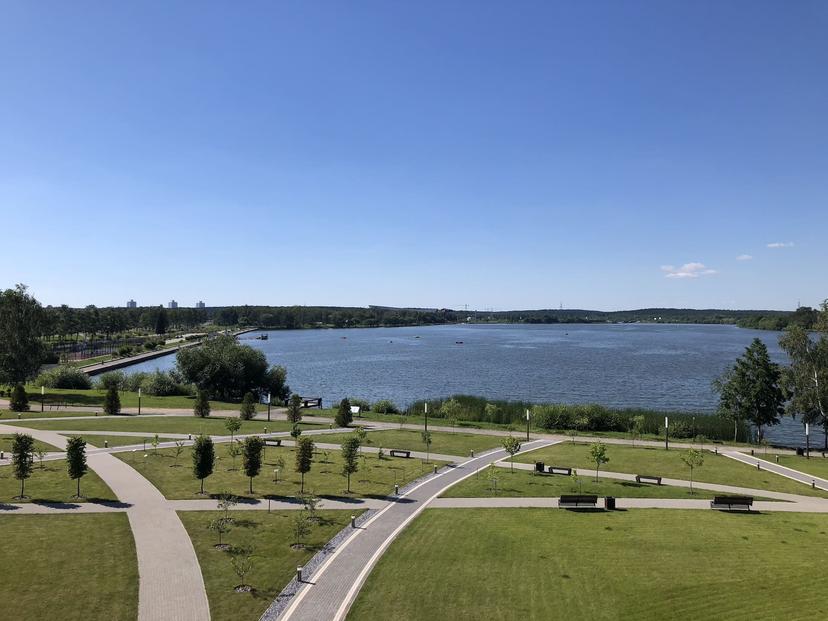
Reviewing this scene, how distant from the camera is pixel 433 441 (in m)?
45.4

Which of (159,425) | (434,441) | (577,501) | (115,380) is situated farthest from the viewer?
(115,380)

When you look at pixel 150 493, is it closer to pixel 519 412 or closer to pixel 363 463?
pixel 363 463

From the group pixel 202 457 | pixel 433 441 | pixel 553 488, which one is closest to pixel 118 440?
pixel 202 457

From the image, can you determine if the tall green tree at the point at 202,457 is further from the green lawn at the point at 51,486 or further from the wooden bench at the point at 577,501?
the wooden bench at the point at 577,501

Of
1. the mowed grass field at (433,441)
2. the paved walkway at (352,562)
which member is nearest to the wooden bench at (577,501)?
the paved walkway at (352,562)

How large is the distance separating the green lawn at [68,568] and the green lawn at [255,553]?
8.26ft

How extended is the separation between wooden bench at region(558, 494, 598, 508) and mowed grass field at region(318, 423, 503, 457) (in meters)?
12.5

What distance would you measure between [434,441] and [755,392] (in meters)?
32.5

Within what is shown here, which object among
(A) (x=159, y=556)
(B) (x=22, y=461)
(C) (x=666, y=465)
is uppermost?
(B) (x=22, y=461)

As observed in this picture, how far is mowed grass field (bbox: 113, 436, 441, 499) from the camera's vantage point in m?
30.5

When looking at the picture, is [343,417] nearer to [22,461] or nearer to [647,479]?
[22,461]

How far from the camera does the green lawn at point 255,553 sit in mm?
18094

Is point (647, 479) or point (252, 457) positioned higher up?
point (252, 457)

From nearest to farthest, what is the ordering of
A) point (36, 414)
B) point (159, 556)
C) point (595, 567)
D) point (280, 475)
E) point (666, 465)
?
point (595, 567) < point (159, 556) < point (280, 475) < point (666, 465) < point (36, 414)
